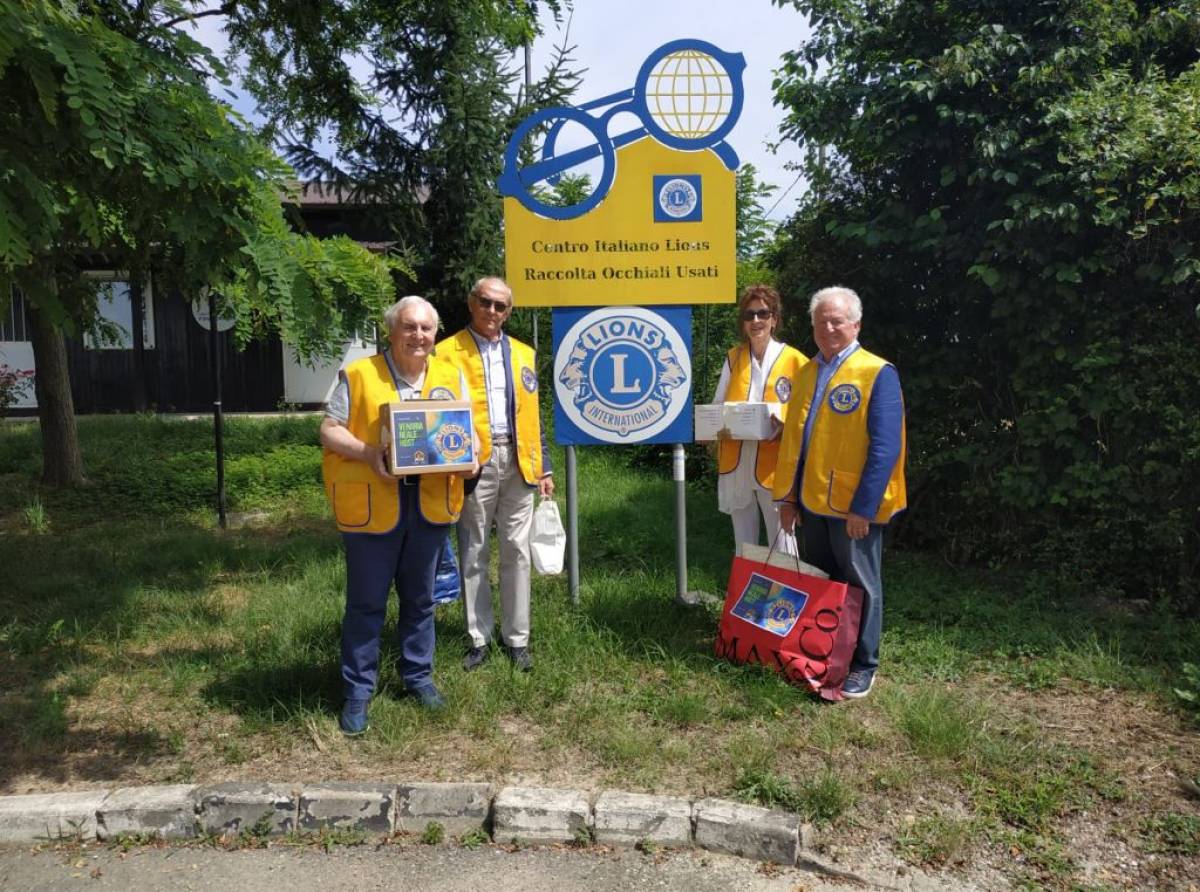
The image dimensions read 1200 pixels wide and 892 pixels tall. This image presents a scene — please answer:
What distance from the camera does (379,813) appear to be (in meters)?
3.29

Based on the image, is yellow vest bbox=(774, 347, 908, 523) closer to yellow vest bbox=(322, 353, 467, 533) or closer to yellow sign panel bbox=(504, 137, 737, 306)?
yellow sign panel bbox=(504, 137, 737, 306)

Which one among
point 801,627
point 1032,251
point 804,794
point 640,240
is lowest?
point 804,794

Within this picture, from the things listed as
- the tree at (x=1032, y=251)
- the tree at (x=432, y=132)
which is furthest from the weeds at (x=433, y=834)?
the tree at (x=432, y=132)

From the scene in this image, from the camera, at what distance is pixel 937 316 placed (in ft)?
19.8

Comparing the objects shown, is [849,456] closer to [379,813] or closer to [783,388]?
[783,388]

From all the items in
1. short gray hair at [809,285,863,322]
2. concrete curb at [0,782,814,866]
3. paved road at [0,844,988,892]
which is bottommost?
paved road at [0,844,988,892]

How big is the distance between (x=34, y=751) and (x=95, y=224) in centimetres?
229

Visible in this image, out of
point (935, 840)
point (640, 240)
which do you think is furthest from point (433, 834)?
point (640, 240)

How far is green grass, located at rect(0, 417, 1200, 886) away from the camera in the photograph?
335 cm

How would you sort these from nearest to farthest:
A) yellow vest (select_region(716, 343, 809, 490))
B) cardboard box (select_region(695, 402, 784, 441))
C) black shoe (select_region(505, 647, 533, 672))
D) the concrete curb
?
1. the concrete curb
2. black shoe (select_region(505, 647, 533, 672))
3. cardboard box (select_region(695, 402, 784, 441))
4. yellow vest (select_region(716, 343, 809, 490))

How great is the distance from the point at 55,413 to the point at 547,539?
284 inches

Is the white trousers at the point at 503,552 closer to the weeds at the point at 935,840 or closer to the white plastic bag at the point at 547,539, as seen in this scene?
the white plastic bag at the point at 547,539

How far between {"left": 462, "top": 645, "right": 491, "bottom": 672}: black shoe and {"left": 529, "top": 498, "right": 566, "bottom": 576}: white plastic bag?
51 centimetres

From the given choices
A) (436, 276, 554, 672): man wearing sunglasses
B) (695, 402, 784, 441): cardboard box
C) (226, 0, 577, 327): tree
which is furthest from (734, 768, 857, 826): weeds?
(226, 0, 577, 327): tree
